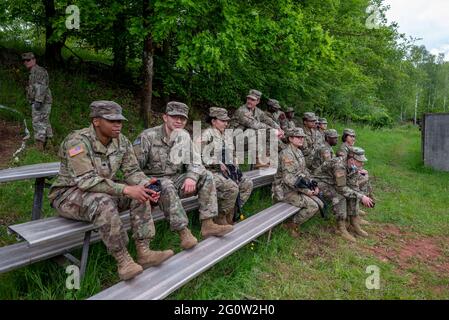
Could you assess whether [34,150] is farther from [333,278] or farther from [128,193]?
[333,278]

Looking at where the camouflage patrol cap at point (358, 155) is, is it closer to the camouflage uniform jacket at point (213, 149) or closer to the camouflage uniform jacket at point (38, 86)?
the camouflage uniform jacket at point (213, 149)

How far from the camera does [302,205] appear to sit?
5.24m

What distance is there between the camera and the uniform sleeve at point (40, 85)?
6785mm

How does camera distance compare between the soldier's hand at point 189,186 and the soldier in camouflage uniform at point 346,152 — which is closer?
the soldier's hand at point 189,186

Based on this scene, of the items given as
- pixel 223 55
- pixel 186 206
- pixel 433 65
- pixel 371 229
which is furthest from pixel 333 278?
pixel 433 65

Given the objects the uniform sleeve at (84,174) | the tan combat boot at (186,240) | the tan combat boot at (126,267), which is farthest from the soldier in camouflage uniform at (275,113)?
the tan combat boot at (126,267)

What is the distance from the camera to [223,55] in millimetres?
6301

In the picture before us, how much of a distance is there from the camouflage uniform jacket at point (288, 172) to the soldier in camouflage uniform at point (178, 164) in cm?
150

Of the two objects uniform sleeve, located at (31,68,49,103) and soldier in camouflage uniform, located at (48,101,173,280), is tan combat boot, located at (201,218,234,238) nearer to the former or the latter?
soldier in camouflage uniform, located at (48,101,173,280)

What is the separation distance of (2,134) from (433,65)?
205 feet

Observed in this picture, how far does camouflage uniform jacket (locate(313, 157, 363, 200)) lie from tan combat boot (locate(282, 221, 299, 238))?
3.04 ft

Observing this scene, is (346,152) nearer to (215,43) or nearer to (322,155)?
(322,155)

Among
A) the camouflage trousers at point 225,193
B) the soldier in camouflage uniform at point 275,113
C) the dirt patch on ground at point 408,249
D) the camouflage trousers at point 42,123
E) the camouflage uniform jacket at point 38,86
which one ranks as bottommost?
the dirt patch on ground at point 408,249

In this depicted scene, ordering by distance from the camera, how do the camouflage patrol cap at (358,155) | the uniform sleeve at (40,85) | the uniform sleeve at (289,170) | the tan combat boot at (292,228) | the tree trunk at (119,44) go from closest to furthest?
the tan combat boot at (292,228) < the uniform sleeve at (289,170) < the camouflage patrol cap at (358,155) < the uniform sleeve at (40,85) < the tree trunk at (119,44)
